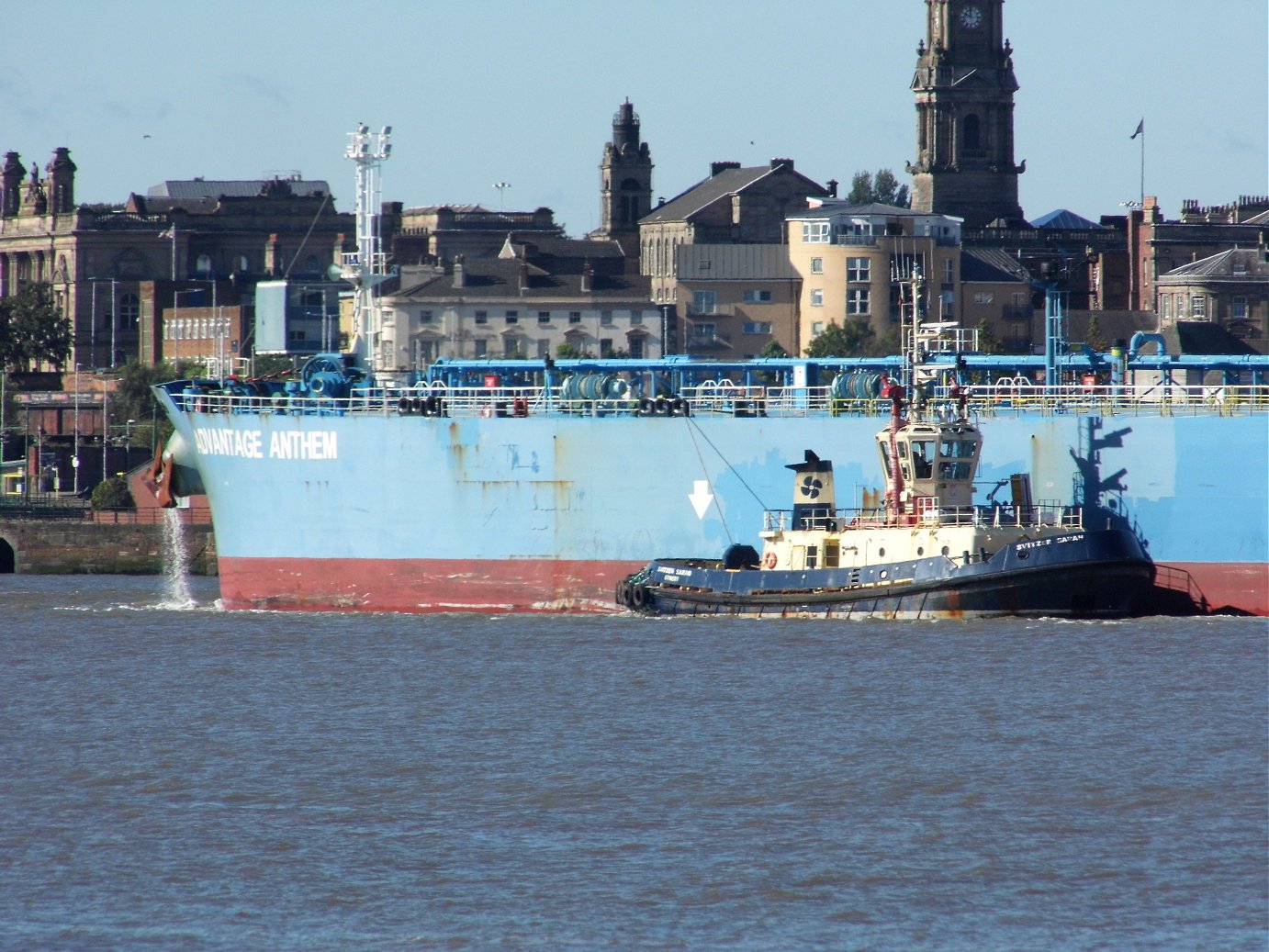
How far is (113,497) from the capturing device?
231 ft

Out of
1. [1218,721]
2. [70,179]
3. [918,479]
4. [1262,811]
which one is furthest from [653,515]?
[70,179]

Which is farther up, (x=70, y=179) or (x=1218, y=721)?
(x=70, y=179)

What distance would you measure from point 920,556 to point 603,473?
726 cm

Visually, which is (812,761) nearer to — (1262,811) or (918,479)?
(1262,811)

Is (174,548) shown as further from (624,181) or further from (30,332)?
(624,181)

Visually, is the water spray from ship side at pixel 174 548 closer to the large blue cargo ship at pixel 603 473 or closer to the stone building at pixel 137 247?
the large blue cargo ship at pixel 603 473

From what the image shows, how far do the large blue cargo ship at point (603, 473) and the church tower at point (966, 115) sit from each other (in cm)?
6916

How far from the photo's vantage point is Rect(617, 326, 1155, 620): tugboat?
112ft

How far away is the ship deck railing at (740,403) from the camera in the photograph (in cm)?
3781

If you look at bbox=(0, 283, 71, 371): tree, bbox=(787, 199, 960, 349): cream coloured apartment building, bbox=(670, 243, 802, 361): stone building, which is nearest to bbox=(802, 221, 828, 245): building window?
bbox=(787, 199, 960, 349): cream coloured apartment building

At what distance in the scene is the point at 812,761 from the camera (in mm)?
24891

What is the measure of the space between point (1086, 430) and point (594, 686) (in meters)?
11.7

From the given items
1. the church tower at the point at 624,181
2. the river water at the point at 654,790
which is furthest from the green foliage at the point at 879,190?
the river water at the point at 654,790

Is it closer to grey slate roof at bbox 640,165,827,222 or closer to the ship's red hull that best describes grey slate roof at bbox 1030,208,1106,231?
grey slate roof at bbox 640,165,827,222
